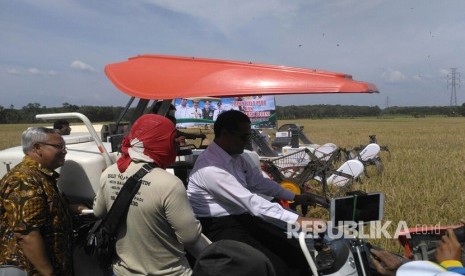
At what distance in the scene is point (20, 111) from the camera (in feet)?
243

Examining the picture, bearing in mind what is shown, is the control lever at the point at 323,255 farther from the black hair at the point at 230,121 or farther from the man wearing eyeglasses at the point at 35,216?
the man wearing eyeglasses at the point at 35,216

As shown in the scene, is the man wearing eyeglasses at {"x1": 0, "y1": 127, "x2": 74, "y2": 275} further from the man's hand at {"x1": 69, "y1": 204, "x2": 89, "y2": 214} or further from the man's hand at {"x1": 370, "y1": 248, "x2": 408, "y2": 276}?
the man's hand at {"x1": 370, "y1": 248, "x2": 408, "y2": 276}

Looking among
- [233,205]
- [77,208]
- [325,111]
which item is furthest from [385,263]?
[325,111]

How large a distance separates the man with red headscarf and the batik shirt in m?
0.45

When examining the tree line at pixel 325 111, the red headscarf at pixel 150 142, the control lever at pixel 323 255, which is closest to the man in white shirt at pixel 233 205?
the control lever at pixel 323 255

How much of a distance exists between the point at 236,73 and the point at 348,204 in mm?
1016

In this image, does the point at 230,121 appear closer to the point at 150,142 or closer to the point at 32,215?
the point at 150,142

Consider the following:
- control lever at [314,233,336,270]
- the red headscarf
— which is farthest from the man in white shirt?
the red headscarf

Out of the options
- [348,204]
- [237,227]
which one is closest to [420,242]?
[348,204]

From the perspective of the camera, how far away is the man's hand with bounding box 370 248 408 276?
2473 mm

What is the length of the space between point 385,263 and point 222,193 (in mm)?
1144

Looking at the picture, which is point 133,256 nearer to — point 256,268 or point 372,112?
point 256,268

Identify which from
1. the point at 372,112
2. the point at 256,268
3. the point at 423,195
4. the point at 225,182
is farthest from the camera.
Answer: the point at 372,112

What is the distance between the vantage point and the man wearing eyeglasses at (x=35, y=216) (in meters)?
2.65
